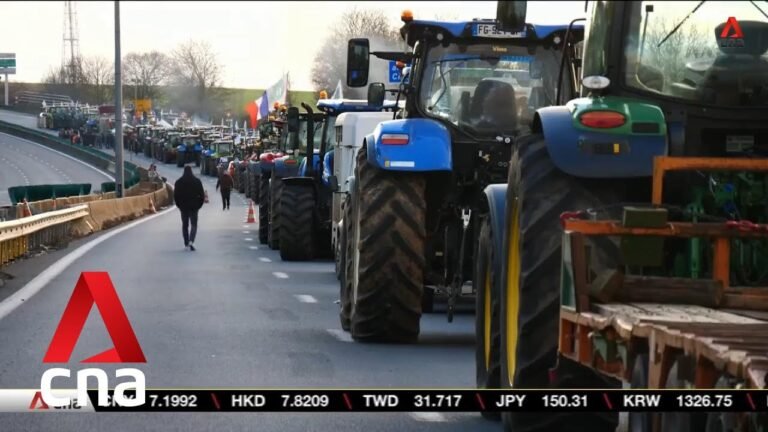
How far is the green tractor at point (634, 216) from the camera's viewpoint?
6.75 metres

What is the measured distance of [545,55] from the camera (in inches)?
608

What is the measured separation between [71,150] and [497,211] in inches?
1571

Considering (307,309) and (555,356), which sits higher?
(555,356)

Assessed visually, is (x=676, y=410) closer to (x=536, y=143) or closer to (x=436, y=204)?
(x=536, y=143)

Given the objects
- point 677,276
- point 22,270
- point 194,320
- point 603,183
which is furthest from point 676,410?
point 22,270

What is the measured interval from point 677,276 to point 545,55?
26.5ft

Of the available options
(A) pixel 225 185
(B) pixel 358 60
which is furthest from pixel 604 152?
(A) pixel 225 185

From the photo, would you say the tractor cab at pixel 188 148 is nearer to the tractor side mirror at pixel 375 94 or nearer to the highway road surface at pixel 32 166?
the highway road surface at pixel 32 166

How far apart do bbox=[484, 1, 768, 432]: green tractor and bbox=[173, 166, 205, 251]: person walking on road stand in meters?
22.8

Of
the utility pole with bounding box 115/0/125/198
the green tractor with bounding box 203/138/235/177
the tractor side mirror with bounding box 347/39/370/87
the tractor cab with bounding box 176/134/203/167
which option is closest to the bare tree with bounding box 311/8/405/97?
the tractor side mirror with bounding box 347/39/370/87

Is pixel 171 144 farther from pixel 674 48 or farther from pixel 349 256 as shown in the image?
pixel 674 48

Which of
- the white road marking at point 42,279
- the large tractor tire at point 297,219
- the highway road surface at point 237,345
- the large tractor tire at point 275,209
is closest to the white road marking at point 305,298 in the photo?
the highway road surface at point 237,345

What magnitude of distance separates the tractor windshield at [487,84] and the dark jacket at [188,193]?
18279mm

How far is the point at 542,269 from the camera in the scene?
799 cm
